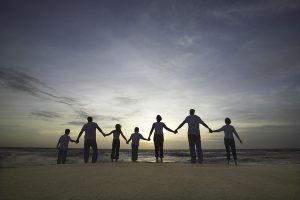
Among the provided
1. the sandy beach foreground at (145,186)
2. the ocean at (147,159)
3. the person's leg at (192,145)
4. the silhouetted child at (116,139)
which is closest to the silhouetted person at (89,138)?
the silhouetted child at (116,139)

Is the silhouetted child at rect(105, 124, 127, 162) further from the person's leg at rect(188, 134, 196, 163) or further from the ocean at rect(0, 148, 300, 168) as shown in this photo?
the ocean at rect(0, 148, 300, 168)

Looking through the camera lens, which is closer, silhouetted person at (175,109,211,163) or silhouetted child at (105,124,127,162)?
silhouetted person at (175,109,211,163)

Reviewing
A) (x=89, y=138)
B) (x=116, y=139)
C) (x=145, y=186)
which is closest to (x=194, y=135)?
(x=116, y=139)

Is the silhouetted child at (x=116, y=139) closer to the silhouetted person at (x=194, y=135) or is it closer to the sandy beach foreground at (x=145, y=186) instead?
the silhouetted person at (x=194, y=135)

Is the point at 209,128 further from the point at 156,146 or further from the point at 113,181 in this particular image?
the point at 113,181

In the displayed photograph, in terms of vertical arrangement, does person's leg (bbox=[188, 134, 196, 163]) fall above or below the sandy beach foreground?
above

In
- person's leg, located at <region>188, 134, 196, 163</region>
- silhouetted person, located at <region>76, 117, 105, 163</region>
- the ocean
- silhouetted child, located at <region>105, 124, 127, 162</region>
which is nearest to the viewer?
person's leg, located at <region>188, 134, 196, 163</region>

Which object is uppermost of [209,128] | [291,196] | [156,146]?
[209,128]

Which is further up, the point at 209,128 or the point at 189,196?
the point at 209,128

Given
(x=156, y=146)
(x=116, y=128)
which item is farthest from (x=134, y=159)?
(x=156, y=146)

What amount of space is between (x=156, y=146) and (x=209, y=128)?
3.07 meters

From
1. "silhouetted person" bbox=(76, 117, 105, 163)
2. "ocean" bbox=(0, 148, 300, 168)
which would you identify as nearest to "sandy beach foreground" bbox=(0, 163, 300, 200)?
"silhouetted person" bbox=(76, 117, 105, 163)

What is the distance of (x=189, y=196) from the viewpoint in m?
4.79

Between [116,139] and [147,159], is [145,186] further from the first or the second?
[147,159]
